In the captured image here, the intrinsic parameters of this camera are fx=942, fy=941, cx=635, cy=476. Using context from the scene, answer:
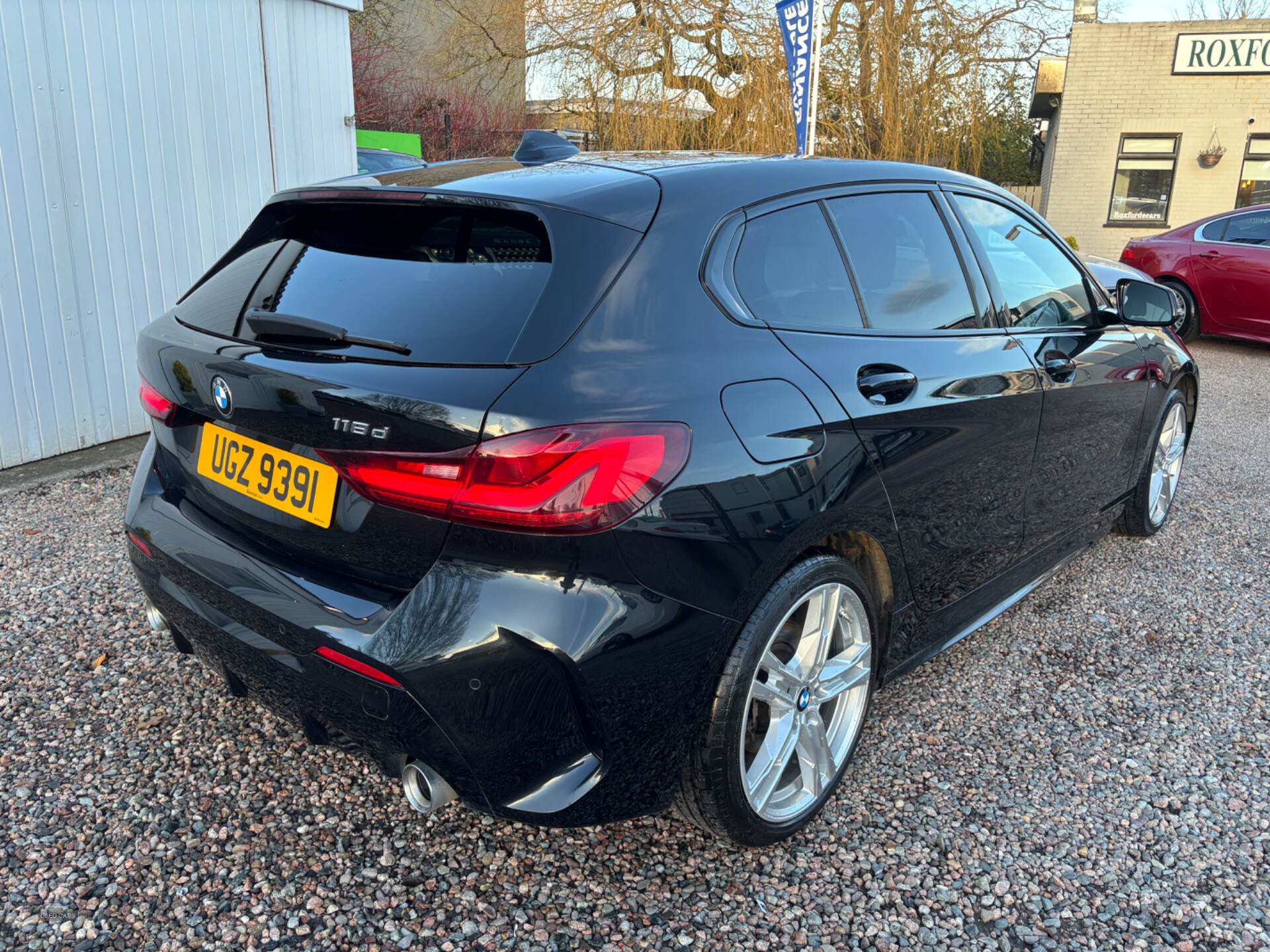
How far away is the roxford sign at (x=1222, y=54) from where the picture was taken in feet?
54.8

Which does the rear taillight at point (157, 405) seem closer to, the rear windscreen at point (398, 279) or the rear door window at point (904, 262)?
the rear windscreen at point (398, 279)

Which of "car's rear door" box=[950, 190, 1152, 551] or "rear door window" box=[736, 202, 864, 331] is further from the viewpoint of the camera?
"car's rear door" box=[950, 190, 1152, 551]

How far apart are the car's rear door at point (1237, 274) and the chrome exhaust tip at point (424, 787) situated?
10746 mm

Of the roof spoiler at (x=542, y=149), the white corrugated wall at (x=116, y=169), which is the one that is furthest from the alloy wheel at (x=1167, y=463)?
the white corrugated wall at (x=116, y=169)

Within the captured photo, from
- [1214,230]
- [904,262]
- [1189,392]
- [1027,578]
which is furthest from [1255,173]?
[904,262]

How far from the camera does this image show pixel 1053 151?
739 inches

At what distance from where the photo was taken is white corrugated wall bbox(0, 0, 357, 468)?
5.04 meters

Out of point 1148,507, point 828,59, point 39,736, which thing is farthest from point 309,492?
point 828,59

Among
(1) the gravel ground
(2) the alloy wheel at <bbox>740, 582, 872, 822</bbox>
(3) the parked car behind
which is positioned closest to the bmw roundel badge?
(1) the gravel ground

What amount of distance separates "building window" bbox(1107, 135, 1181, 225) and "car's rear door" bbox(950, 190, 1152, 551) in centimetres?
1687

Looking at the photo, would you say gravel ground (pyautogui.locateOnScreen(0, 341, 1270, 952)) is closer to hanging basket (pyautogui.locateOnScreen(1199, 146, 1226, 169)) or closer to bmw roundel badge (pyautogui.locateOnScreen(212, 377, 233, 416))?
bmw roundel badge (pyautogui.locateOnScreen(212, 377, 233, 416))

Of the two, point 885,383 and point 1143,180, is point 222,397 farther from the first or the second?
point 1143,180

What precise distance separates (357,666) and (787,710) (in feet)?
3.30

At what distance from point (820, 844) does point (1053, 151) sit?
19683 millimetres
